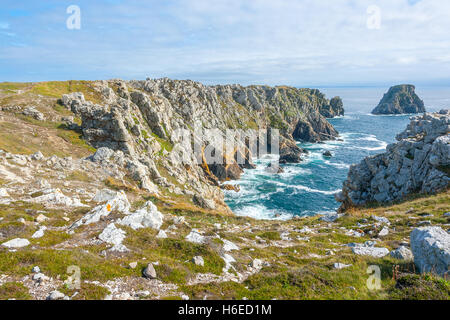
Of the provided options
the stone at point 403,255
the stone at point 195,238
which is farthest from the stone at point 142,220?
the stone at point 403,255

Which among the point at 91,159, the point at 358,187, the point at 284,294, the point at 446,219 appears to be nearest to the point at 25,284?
the point at 284,294

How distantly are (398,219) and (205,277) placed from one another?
2135 centimetres

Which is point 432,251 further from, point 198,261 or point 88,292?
point 88,292

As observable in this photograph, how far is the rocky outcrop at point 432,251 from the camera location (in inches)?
411

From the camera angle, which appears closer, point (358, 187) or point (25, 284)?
point (25, 284)

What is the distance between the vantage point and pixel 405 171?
3438 centimetres

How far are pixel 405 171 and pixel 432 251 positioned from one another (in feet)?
96.4

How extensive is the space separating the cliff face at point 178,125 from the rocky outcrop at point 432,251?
4059cm

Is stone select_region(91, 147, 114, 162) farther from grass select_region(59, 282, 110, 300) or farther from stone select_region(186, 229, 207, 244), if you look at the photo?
grass select_region(59, 282, 110, 300)

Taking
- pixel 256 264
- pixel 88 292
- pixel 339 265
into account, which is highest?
pixel 88 292

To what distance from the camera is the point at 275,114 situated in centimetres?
16662

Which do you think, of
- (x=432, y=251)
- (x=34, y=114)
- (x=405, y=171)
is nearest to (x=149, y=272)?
(x=432, y=251)

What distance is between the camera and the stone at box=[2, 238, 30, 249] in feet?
39.7
